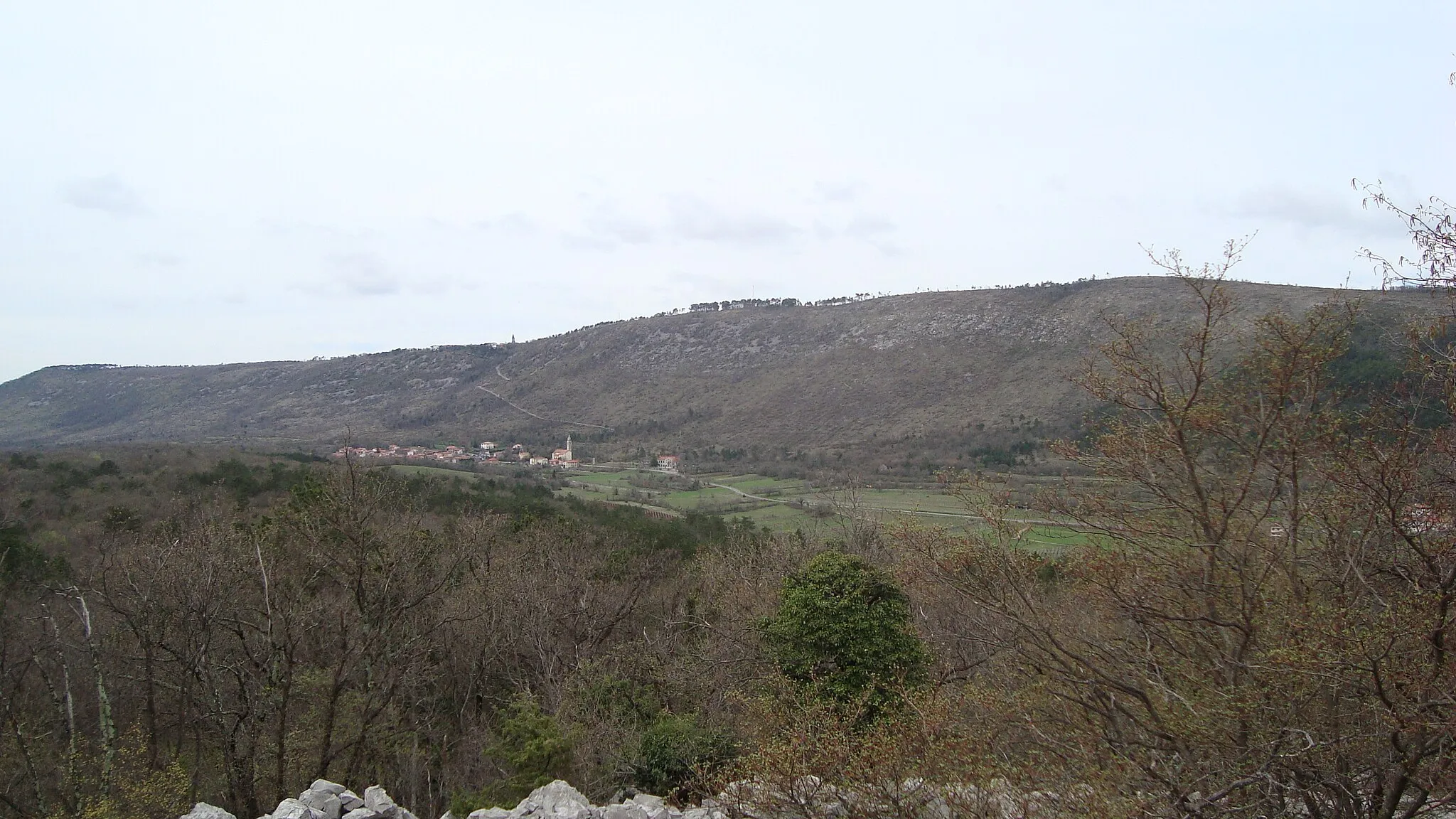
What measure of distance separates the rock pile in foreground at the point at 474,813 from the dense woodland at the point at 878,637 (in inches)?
39.4

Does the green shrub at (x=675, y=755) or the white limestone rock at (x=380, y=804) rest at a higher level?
the white limestone rock at (x=380, y=804)

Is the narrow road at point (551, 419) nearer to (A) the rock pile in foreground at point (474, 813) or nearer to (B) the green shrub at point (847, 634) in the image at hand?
(B) the green shrub at point (847, 634)

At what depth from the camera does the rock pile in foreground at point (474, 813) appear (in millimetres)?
8805

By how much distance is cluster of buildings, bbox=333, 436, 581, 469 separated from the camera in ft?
177

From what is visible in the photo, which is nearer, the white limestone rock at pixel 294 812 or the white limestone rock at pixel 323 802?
the white limestone rock at pixel 294 812

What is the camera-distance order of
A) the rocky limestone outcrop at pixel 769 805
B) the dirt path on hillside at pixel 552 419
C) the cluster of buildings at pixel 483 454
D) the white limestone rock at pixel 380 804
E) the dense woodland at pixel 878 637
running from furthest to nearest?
the dirt path on hillside at pixel 552 419 < the cluster of buildings at pixel 483 454 < the white limestone rock at pixel 380 804 < the rocky limestone outcrop at pixel 769 805 < the dense woodland at pixel 878 637

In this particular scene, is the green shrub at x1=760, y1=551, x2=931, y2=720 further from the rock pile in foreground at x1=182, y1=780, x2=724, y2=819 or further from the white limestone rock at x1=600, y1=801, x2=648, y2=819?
the white limestone rock at x1=600, y1=801, x2=648, y2=819

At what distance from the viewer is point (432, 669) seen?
1877 centimetres

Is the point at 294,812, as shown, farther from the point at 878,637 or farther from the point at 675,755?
the point at 878,637

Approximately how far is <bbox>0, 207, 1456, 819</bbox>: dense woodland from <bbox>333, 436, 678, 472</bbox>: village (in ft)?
93.4

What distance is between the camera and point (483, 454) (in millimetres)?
58844

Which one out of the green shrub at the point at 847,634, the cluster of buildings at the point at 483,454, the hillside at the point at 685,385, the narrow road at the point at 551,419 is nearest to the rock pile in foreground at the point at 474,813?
the green shrub at the point at 847,634

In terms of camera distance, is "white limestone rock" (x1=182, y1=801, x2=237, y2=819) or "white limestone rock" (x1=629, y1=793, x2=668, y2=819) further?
"white limestone rock" (x1=629, y1=793, x2=668, y2=819)

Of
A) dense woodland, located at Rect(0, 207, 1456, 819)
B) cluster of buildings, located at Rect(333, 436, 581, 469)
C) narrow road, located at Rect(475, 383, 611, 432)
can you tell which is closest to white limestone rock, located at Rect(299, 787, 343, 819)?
dense woodland, located at Rect(0, 207, 1456, 819)
